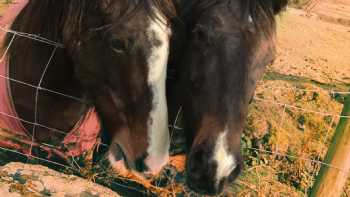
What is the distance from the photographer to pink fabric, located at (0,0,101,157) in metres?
2.65

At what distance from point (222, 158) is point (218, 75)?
0.40 m

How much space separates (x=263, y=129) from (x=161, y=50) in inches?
101

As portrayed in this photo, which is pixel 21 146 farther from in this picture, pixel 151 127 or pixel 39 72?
pixel 151 127

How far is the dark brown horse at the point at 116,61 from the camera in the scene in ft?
6.36

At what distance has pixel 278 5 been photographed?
92.0 inches

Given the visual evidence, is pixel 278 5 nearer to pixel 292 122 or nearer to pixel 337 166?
pixel 337 166

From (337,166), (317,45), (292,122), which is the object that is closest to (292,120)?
(292,122)

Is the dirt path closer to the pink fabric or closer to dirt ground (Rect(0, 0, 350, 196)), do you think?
dirt ground (Rect(0, 0, 350, 196))

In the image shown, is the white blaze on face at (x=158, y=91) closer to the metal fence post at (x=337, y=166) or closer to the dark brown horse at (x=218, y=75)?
the dark brown horse at (x=218, y=75)

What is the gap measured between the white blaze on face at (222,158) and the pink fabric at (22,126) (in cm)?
113

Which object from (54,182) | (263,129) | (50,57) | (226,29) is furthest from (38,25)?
(263,129)

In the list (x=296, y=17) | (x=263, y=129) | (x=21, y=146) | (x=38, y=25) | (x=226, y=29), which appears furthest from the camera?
(x=296, y=17)

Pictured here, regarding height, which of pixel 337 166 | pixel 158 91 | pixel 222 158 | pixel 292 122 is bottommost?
pixel 292 122

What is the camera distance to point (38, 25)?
2.45m
